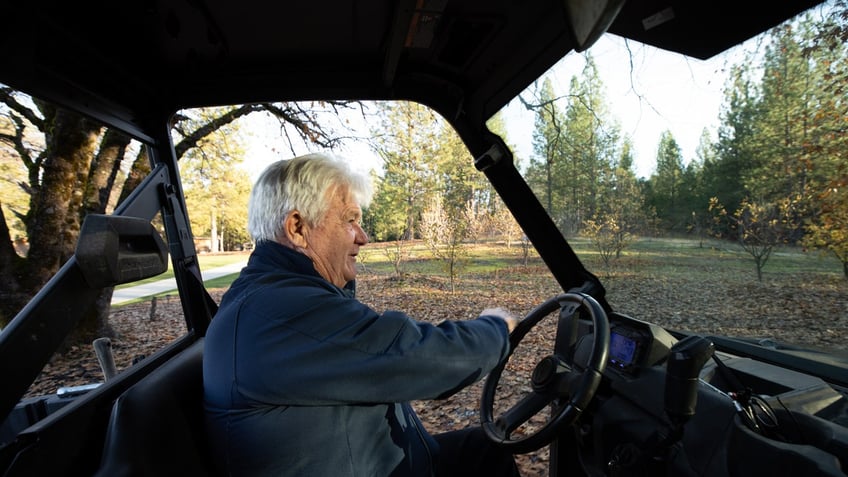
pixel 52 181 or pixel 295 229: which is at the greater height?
pixel 52 181

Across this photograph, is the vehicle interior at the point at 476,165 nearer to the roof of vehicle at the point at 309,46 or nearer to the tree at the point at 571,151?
the roof of vehicle at the point at 309,46

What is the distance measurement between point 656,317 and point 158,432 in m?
2.31

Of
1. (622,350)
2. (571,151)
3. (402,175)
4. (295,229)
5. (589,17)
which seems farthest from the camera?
(402,175)

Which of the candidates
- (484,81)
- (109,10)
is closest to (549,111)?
(484,81)

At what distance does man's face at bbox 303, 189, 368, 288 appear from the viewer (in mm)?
1441

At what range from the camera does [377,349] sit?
3.53 ft

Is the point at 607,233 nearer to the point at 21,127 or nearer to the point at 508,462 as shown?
the point at 508,462

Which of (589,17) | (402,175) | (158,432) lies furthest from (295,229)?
(402,175)

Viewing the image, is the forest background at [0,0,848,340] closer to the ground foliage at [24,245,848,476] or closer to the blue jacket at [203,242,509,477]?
the ground foliage at [24,245,848,476]

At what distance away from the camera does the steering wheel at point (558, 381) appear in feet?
4.24

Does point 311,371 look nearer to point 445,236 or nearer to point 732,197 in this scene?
point 732,197

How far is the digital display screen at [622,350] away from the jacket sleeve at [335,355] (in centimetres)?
90

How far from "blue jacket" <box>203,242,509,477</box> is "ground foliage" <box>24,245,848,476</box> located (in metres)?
1.18

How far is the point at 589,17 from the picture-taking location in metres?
0.85
